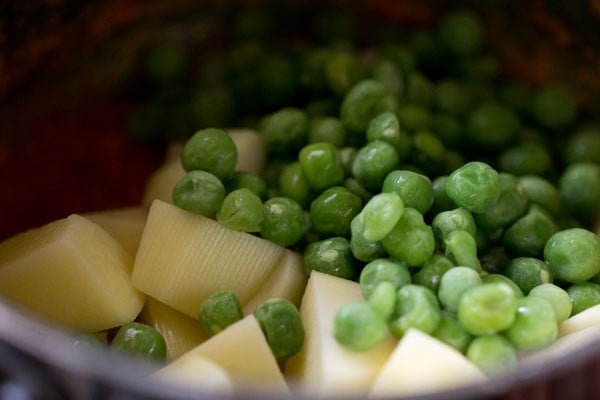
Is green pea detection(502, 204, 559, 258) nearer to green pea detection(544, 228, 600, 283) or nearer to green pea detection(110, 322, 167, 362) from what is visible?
green pea detection(544, 228, 600, 283)

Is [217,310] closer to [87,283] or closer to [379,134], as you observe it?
[87,283]

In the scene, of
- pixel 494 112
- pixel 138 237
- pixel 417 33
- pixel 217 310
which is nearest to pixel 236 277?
pixel 217 310

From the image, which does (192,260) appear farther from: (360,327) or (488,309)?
(488,309)

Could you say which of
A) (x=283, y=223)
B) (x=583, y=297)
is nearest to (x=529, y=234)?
(x=583, y=297)

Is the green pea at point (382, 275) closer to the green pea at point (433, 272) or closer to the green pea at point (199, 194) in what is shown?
the green pea at point (433, 272)

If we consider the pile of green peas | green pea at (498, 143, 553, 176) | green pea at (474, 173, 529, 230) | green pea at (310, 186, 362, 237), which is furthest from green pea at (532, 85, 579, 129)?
green pea at (310, 186, 362, 237)

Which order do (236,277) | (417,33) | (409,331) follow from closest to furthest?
(409,331), (236,277), (417,33)

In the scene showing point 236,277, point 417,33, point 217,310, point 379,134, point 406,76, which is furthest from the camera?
point 417,33
